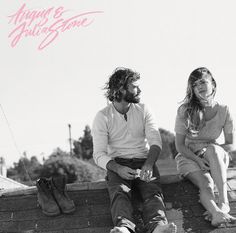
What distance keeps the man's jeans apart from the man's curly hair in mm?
667

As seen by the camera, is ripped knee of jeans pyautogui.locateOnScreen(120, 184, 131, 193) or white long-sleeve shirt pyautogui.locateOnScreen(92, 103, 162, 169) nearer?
ripped knee of jeans pyautogui.locateOnScreen(120, 184, 131, 193)

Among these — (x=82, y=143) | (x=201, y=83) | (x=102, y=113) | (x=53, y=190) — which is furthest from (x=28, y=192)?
(x=82, y=143)

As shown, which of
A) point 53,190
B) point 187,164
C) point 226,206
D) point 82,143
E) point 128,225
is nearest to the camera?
point 128,225

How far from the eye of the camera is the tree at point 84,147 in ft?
180

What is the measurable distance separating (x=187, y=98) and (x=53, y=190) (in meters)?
1.60

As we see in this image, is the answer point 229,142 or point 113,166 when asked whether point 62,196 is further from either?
point 229,142

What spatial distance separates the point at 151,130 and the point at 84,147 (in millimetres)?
52790

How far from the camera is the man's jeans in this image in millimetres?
3162

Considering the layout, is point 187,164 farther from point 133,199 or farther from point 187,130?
point 133,199

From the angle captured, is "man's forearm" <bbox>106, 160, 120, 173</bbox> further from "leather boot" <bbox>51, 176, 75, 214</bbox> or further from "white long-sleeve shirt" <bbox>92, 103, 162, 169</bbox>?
"leather boot" <bbox>51, 176, 75, 214</bbox>

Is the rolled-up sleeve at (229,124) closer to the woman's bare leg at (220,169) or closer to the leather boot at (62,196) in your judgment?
the woman's bare leg at (220,169)

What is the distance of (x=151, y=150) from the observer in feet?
12.5

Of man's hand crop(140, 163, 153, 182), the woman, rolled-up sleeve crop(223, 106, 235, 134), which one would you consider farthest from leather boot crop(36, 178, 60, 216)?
rolled-up sleeve crop(223, 106, 235, 134)

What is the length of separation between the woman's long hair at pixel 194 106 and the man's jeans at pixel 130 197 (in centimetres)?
61
